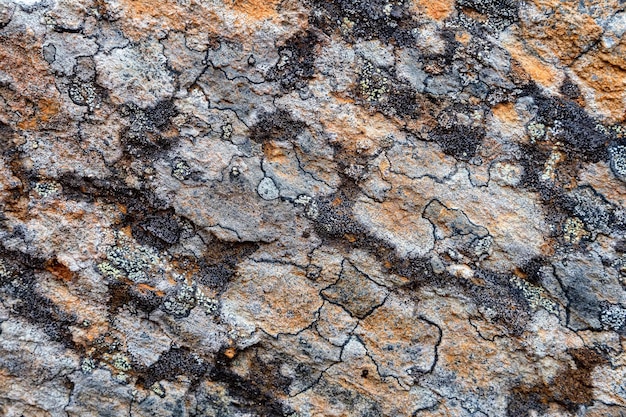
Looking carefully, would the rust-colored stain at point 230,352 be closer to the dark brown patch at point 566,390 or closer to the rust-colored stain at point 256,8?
the dark brown patch at point 566,390

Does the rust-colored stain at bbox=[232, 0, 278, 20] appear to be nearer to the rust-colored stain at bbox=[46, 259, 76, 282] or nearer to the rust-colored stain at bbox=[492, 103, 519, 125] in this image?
the rust-colored stain at bbox=[492, 103, 519, 125]

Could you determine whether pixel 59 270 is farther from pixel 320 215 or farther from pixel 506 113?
pixel 506 113

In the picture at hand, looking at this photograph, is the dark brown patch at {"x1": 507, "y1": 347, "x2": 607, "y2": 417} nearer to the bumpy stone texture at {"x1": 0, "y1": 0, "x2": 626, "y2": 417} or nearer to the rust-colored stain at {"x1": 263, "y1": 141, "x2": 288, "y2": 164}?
the bumpy stone texture at {"x1": 0, "y1": 0, "x2": 626, "y2": 417}

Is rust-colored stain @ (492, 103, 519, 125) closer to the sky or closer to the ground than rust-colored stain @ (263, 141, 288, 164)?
closer to the sky

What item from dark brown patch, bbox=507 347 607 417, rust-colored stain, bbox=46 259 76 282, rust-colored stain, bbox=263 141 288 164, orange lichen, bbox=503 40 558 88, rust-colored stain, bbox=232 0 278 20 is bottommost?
rust-colored stain, bbox=46 259 76 282

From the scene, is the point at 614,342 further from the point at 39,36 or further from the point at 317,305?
the point at 39,36

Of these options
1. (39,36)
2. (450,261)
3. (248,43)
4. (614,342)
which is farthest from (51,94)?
(614,342)

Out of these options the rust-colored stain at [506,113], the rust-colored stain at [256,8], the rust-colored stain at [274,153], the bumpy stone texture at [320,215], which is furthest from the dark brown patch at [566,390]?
the rust-colored stain at [256,8]

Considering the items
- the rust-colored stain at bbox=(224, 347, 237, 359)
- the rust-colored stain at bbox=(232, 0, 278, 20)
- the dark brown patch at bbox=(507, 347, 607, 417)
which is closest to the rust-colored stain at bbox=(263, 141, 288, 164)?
the rust-colored stain at bbox=(232, 0, 278, 20)

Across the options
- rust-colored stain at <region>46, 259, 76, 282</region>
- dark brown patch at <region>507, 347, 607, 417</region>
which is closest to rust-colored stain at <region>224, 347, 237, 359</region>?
rust-colored stain at <region>46, 259, 76, 282</region>
